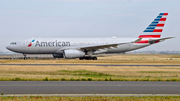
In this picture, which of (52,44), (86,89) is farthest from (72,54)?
(86,89)

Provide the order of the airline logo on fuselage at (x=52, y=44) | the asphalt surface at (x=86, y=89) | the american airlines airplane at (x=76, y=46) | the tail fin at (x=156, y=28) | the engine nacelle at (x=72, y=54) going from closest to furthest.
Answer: the asphalt surface at (x=86, y=89), the engine nacelle at (x=72, y=54), the american airlines airplane at (x=76, y=46), the airline logo on fuselage at (x=52, y=44), the tail fin at (x=156, y=28)

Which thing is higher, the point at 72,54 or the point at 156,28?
the point at 156,28

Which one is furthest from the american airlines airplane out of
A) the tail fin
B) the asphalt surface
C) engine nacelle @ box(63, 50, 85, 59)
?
the asphalt surface

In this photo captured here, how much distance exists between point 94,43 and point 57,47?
22.4 ft

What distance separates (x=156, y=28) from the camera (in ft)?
148

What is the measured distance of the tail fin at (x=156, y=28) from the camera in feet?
147

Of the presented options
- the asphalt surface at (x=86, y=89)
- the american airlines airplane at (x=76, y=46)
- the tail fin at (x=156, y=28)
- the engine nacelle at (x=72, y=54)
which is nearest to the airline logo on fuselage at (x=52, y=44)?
the american airlines airplane at (x=76, y=46)

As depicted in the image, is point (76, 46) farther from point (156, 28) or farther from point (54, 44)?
point (156, 28)

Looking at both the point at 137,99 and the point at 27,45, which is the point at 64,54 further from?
the point at 137,99

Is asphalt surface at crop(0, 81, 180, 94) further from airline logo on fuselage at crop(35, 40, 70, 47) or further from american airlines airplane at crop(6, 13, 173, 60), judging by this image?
airline logo on fuselage at crop(35, 40, 70, 47)

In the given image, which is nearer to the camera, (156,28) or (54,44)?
(54,44)

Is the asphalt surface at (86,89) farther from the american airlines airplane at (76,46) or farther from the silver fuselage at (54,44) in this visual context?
the silver fuselage at (54,44)

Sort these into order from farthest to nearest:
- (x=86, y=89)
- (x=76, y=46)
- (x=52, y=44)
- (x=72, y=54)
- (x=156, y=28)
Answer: (x=156, y=28), (x=76, y=46), (x=52, y=44), (x=72, y=54), (x=86, y=89)

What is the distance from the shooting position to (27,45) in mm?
41625
